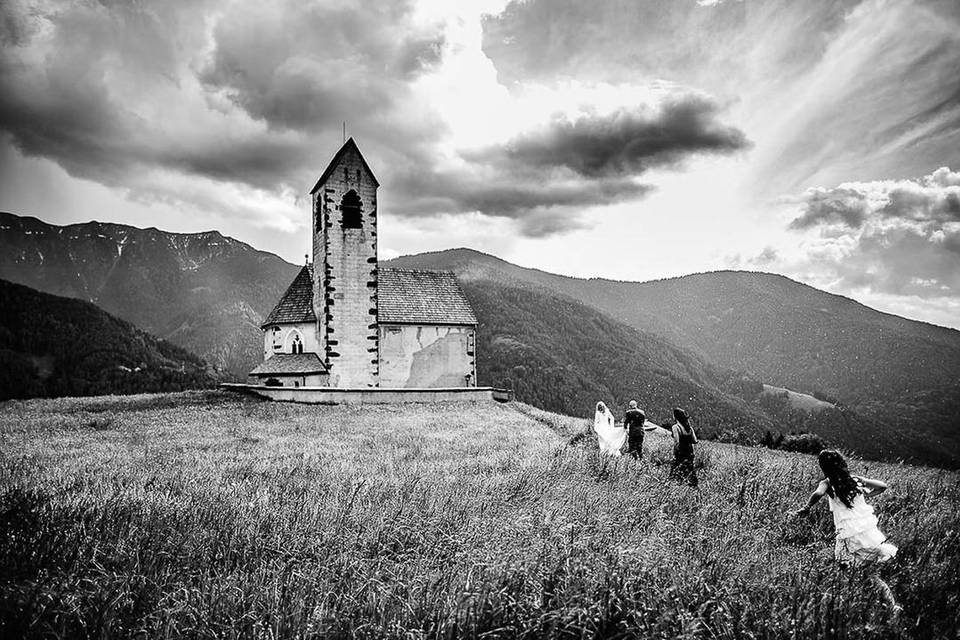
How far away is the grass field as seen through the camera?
4.01 m

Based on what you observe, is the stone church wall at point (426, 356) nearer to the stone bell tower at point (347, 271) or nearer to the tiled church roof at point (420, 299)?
the tiled church roof at point (420, 299)

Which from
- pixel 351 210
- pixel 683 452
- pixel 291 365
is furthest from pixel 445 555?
pixel 351 210

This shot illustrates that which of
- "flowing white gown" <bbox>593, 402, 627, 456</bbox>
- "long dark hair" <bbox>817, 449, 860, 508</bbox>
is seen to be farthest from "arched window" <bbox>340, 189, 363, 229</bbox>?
"long dark hair" <bbox>817, 449, 860, 508</bbox>

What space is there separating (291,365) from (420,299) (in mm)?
10025

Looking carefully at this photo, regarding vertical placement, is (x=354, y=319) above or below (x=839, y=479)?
above

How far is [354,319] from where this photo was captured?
35.6 m

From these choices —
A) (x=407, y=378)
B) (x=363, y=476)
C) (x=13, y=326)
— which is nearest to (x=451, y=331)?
(x=407, y=378)

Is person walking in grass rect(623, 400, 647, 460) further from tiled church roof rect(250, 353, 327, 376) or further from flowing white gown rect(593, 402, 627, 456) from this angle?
tiled church roof rect(250, 353, 327, 376)

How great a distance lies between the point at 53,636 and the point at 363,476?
568cm

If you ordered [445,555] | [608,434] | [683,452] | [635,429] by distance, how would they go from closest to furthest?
[445,555] < [683,452] < [635,429] < [608,434]

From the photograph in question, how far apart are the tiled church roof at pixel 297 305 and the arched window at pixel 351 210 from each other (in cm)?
519

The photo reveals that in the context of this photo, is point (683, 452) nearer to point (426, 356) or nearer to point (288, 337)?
point (426, 356)

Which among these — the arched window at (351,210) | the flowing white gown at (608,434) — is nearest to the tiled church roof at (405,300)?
the arched window at (351,210)

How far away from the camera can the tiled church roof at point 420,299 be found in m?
38.4
